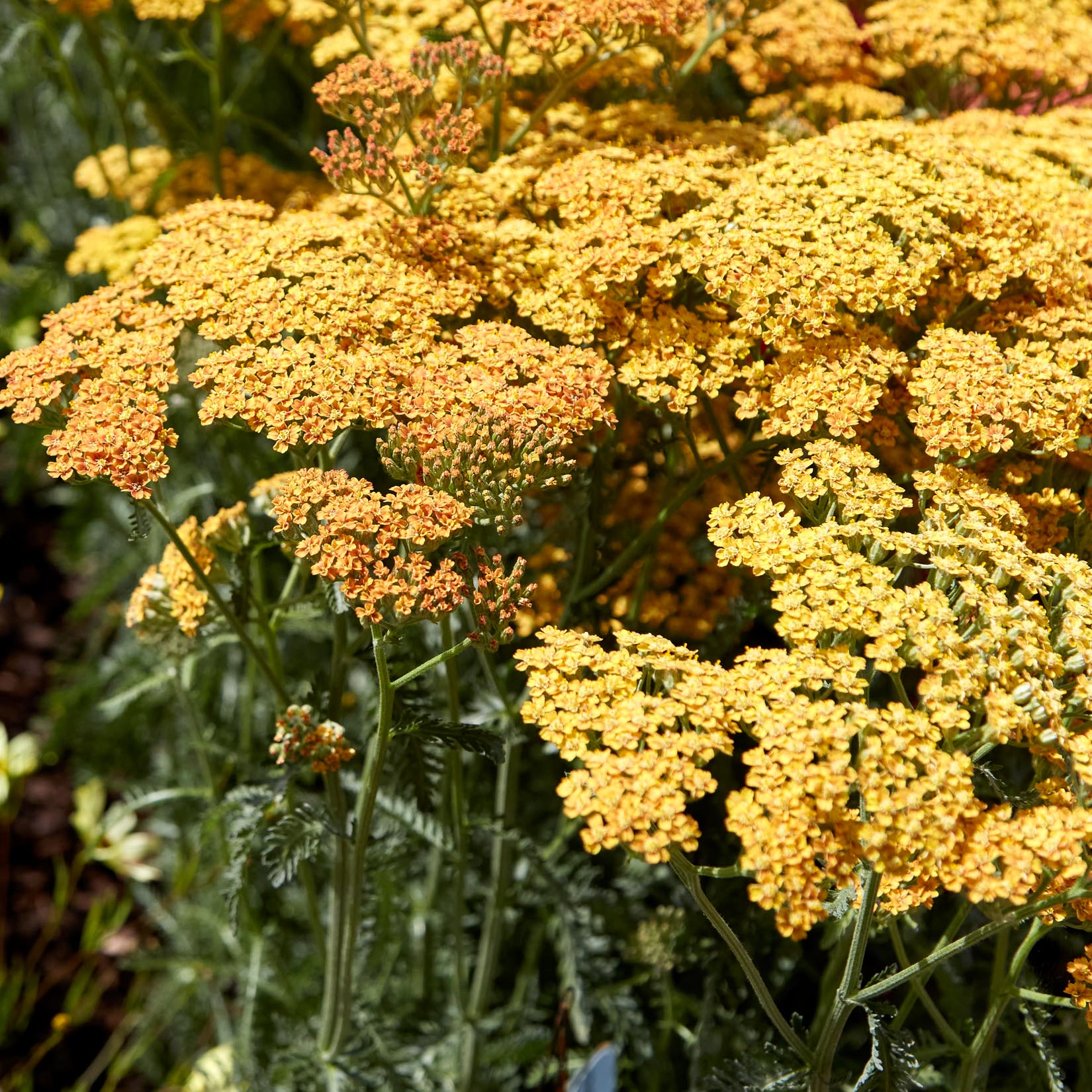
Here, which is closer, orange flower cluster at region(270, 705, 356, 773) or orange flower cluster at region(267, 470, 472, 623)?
orange flower cluster at region(267, 470, 472, 623)

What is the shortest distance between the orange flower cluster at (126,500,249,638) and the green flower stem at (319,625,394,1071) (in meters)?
0.37

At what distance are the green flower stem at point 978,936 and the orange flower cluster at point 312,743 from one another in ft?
3.16

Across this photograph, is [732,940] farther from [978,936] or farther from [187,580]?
[187,580]

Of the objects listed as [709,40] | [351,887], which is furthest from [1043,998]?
[709,40]

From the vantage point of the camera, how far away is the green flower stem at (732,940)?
157 centimetres

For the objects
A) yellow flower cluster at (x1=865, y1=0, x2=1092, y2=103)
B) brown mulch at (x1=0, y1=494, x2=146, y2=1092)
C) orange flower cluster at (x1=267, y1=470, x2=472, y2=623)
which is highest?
yellow flower cluster at (x1=865, y1=0, x2=1092, y2=103)

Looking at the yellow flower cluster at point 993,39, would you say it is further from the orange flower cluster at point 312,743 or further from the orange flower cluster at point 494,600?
the orange flower cluster at point 312,743

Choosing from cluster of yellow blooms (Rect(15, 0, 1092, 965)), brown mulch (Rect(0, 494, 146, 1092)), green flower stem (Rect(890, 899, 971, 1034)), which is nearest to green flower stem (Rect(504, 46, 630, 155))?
cluster of yellow blooms (Rect(15, 0, 1092, 965))

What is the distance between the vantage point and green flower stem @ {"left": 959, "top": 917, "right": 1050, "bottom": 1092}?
5.85 ft

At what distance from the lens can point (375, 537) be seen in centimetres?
176

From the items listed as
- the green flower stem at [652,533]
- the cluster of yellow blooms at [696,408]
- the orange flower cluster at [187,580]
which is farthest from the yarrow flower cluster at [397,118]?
the green flower stem at [652,533]

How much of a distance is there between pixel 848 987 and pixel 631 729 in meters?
0.56

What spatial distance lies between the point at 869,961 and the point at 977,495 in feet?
4.94

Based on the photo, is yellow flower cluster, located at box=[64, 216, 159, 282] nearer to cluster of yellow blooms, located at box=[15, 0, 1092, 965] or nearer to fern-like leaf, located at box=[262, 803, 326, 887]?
cluster of yellow blooms, located at box=[15, 0, 1092, 965]
